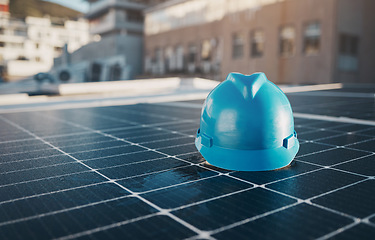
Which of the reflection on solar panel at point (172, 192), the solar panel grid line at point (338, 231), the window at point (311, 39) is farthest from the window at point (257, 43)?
the solar panel grid line at point (338, 231)

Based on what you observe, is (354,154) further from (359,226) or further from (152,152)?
(152,152)

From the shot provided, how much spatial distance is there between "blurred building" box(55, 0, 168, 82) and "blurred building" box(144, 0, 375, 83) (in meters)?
16.1

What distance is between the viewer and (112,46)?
61.2 m

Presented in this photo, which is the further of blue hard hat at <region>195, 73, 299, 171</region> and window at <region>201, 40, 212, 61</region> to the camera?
window at <region>201, 40, 212, 61</region>

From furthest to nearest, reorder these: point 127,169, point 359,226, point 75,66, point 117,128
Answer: point 75,66 → point 117,128 → point 127,169 → point 359,226

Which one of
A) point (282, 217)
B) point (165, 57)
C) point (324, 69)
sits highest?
point (165, 57)

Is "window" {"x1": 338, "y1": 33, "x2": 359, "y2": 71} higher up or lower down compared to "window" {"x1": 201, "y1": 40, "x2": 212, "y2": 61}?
lower down

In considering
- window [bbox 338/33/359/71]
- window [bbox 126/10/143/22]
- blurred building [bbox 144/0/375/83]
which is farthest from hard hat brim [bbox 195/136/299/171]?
window [bbox 126/10/143/22]

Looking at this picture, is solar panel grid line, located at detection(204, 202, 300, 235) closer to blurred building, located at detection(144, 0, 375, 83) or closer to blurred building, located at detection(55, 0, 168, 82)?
blurred building, located at detection(144, 0, 375, 83)

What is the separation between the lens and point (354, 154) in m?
4.62

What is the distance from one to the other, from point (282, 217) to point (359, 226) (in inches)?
20.8

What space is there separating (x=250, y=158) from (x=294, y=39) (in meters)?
30.9

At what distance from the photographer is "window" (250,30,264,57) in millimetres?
35406

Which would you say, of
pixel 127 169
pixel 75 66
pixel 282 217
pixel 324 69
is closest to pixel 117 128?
pixel 127 169
